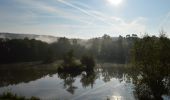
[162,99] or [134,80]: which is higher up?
[134,80]

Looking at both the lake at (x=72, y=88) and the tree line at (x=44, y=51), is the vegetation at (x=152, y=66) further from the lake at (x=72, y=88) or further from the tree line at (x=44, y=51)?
the tree line at (x=44, y=51)

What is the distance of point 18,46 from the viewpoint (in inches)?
5527

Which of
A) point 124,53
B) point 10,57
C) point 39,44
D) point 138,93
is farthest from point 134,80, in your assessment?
point 124,53

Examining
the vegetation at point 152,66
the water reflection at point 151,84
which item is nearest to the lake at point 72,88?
the water reflection at point 151,84

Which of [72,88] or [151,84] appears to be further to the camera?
[72,88]

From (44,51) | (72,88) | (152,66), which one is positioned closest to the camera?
(152,66)

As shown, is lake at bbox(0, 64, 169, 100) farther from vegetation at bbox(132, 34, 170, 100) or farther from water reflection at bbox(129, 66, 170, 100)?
vegetation at bbox(132, 34, 170, 100)

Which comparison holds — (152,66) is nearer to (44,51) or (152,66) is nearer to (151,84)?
(151,84)

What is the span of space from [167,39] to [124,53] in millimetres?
132841

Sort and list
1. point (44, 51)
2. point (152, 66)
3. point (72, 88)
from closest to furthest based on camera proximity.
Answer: point (152, 66) < point (72, 88) < point (44, 51)

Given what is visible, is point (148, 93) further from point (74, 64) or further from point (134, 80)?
point (74, 64)

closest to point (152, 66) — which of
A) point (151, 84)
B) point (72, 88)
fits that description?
point (151, 84)

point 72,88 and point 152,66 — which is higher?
point 152,66

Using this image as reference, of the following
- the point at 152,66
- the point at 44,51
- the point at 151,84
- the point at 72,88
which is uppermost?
the point at 152,66
